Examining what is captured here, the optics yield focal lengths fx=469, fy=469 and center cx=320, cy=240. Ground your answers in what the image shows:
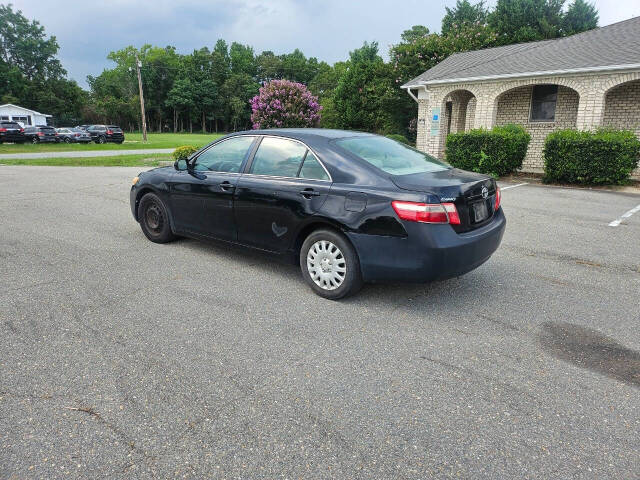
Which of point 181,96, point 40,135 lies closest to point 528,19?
point 40,135

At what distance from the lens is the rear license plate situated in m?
4.08

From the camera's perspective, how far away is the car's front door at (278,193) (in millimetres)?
4309

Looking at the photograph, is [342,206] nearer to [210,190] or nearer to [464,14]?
[210,190]

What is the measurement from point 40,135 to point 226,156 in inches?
1451

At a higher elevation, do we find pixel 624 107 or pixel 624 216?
pixel 624 107

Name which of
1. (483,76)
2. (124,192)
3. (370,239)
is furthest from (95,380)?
(483,76)

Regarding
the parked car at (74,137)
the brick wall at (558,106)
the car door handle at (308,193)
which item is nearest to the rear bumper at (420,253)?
the car door handle at (308,193)

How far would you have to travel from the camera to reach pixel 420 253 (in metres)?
3.73

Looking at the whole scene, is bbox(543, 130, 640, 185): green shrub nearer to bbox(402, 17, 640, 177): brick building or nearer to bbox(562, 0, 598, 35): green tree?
bbox(402, 17, 640, 177): brick building

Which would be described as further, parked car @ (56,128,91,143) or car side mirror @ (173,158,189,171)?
parked car @ (56,128,91,143)

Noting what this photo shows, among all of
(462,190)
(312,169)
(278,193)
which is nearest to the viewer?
(462,190)

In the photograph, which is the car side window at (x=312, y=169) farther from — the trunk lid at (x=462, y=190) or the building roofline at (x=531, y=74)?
the building roofline at (x=531, y=74)

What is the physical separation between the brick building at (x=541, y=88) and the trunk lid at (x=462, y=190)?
13.6 m

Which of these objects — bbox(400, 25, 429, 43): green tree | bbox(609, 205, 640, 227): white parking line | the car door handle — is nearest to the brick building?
bbox(609, 205, 640, 227): white parking line
